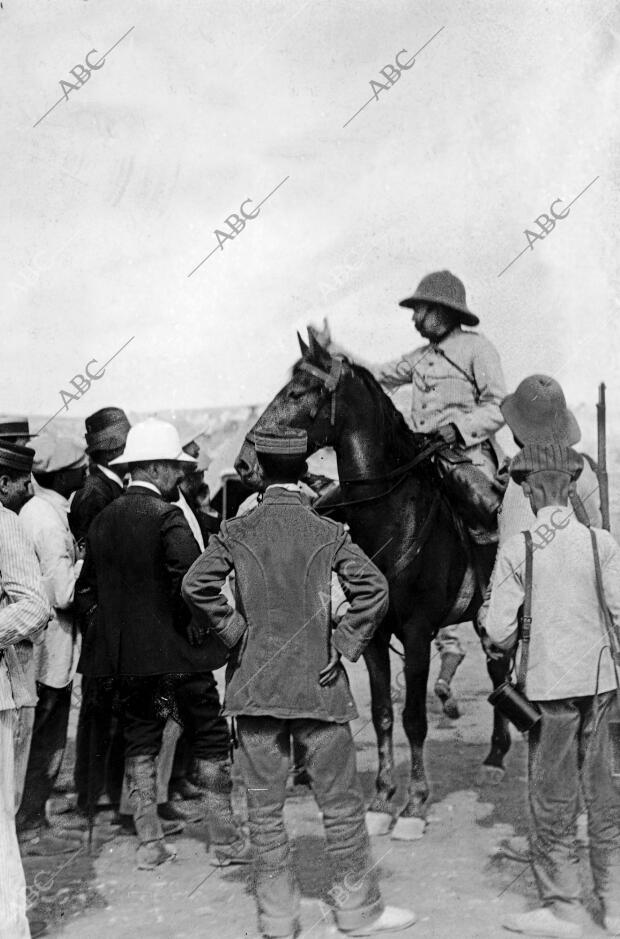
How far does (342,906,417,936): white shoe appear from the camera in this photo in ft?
14.1

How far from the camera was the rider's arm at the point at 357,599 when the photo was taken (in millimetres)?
4344

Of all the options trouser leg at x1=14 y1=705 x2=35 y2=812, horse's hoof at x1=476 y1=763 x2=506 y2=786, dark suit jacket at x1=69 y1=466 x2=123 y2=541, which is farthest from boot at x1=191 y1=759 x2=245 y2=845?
horse's hoof at x1=476 y1=763 x2=506 y2=786

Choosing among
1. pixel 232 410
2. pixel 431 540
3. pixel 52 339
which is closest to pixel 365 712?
pixel 431 540

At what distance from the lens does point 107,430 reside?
704 cm

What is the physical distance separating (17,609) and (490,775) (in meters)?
4.24

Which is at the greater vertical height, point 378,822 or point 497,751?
point 497,751

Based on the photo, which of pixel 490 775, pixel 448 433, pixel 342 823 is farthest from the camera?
pixel 490 775

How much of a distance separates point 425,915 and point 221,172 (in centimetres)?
736

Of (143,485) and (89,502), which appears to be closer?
(143,485)

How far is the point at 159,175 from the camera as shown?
9.80 meters

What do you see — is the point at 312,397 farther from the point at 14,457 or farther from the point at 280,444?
the point at 14,457

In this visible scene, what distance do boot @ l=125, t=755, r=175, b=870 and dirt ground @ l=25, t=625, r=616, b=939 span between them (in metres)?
0.09

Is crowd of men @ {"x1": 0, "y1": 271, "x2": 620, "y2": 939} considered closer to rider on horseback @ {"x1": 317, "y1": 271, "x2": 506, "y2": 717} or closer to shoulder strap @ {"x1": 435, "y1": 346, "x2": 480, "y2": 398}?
rider on horseback @ {"x1": 317, "y1": 271, "x2": 506, "y2": 717}

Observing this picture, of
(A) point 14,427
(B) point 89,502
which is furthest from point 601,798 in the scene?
(A) point 14,427
